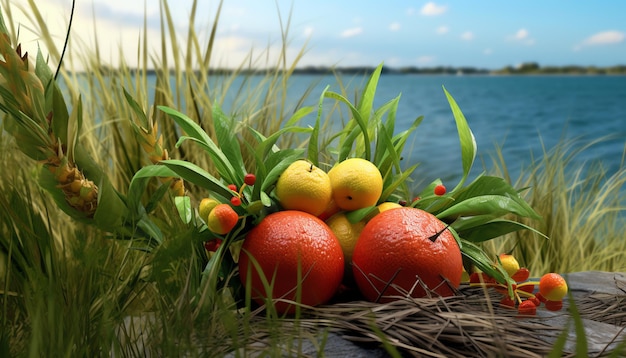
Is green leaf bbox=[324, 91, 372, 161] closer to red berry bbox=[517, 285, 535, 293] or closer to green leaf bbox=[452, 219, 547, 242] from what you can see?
green leaf bbox=[452, 219, 547, 242]

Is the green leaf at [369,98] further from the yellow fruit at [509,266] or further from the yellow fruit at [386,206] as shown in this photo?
the yellow fruit at [509,266]

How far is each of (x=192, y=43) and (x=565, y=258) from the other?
64.6 inches

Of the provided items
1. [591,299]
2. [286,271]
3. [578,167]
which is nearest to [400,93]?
[286,271]

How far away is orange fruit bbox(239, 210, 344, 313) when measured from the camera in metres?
1.32

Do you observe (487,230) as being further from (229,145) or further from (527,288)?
(229,145)

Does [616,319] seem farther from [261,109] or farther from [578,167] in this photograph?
[578,167]

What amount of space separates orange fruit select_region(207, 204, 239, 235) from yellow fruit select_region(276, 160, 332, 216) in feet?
0.48

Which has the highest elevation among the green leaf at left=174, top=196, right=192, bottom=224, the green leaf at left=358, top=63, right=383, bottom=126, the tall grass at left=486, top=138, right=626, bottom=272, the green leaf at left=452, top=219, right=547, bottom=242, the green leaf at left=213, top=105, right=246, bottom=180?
the green leaf at left=358, top=63, right=383, bottom=126

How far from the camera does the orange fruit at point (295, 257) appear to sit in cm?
132

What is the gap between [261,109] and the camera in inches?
87.6

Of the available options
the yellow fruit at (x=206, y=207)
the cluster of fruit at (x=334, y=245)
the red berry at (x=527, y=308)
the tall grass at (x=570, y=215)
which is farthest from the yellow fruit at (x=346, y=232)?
the tall grass at (x=570, y=215)

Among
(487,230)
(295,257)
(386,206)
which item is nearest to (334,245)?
(295,257)

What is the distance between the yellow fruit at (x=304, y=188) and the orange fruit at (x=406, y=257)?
13 centimetres

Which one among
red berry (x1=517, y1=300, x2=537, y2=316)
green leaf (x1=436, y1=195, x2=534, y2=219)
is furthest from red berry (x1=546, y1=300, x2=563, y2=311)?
green leaf (x1=436, y1=195, x2=534, y2=219)
